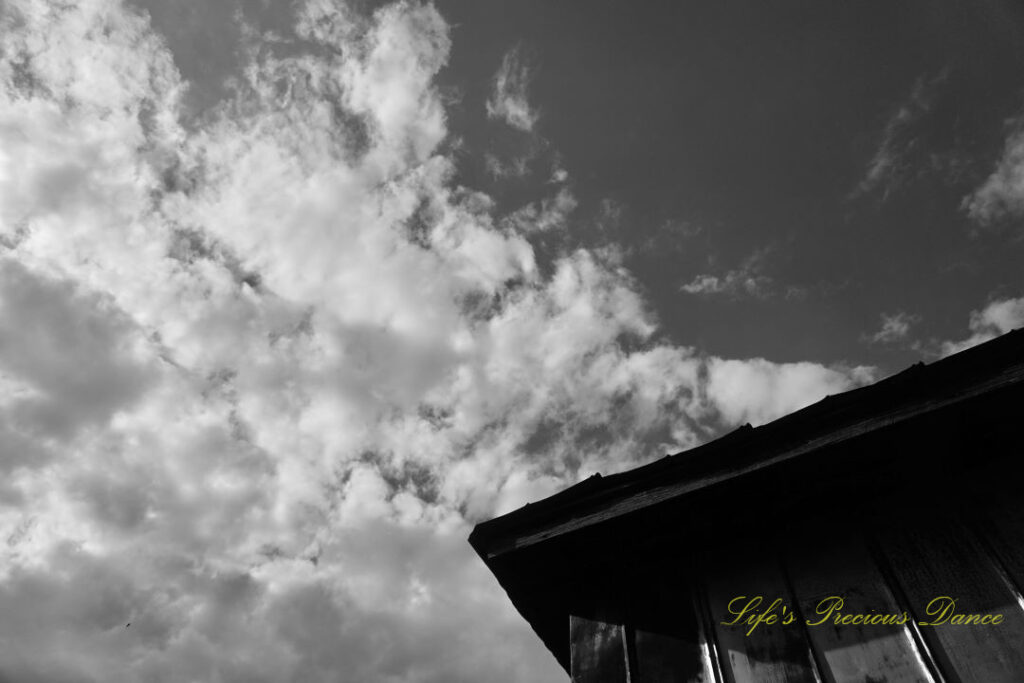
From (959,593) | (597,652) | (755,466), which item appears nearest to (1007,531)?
(959,593)

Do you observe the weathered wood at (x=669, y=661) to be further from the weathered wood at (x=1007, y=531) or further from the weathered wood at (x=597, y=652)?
the weathered wood at (x=1007, y=531)

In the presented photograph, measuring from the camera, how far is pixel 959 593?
2.90 m

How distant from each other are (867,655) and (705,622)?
0.84 m

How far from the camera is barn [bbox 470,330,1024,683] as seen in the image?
9.48ft

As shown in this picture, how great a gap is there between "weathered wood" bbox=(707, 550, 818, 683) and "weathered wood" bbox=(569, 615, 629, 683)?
602mm

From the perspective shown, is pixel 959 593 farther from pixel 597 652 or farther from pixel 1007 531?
pixel 597 652

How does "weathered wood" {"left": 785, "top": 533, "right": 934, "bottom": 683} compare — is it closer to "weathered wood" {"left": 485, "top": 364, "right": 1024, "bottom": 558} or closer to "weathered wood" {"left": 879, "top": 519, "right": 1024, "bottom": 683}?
"weathered wood" {"left": 879, "top": 519, "right": 1024, "bottom": 683}

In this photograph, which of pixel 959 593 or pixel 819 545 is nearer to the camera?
pixel 959 593

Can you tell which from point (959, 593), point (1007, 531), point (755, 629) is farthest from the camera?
point (755, 629)

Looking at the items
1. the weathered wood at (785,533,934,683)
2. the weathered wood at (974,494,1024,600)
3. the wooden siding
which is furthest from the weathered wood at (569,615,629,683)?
the weathered wood at (974,494,1024,600)

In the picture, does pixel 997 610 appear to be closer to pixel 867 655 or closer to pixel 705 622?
pixel 867 655

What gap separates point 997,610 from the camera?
110 inches

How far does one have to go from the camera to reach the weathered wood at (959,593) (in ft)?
8.66

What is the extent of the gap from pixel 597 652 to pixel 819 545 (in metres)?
1.53
